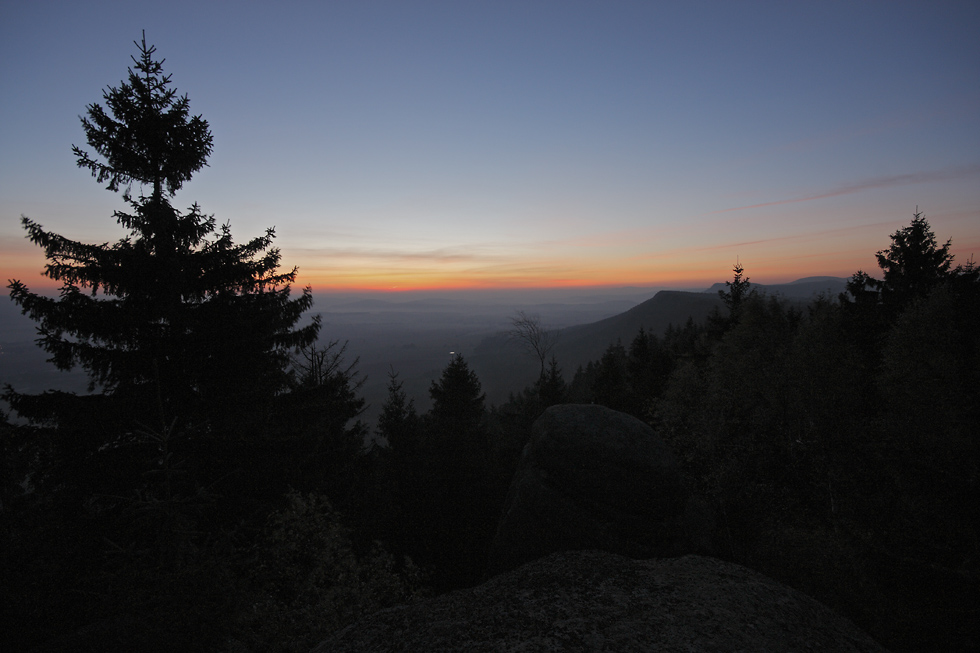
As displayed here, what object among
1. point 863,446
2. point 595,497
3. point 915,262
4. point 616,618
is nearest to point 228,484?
point 616,618

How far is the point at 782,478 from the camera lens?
68.2ft

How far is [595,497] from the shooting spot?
43.7 ft

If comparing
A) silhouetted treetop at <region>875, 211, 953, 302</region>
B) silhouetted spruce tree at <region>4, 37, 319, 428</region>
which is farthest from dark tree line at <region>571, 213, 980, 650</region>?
silhouetted spruce tree at <region>4, 37, 319, 428</region>

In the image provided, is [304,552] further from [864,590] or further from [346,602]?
[864,590]

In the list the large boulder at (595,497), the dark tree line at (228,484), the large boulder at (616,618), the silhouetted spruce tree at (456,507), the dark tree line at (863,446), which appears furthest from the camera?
the silhouetted spruce tree at (456,507)

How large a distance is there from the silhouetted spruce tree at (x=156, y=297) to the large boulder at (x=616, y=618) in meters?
7.40

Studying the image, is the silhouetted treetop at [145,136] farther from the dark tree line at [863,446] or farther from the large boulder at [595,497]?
the dark tree line at [863,446]

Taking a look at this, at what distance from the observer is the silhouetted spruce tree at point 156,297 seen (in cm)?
882

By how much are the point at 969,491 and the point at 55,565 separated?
2195 centimetres

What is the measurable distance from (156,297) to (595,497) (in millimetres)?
14702

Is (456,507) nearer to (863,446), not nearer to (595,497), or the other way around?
(595,497)

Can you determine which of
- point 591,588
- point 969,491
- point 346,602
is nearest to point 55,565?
point 346,602

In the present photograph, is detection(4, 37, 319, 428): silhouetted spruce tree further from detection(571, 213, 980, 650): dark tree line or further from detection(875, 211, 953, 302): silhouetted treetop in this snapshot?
detection(875, 211, 953, 302): silhouetted treetop

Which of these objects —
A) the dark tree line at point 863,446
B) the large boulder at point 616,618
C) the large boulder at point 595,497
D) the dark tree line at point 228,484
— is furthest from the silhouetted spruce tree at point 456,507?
the dark tree line at point 863,446
